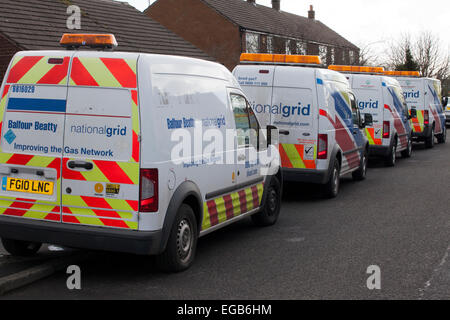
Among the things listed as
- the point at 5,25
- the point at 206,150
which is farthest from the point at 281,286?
the point at 5,25

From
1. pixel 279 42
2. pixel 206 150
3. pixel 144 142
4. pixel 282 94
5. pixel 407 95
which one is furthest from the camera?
pixel 279 42

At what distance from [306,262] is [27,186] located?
2952 millimetres

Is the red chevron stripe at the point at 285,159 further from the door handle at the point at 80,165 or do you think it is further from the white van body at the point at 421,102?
the white van body at the point at 421,102

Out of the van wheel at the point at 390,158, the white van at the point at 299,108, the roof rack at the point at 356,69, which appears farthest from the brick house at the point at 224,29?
the white van at the point at 299,108

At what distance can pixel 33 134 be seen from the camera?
241 inches

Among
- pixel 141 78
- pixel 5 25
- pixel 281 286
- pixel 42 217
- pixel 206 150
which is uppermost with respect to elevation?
pixel 5 25

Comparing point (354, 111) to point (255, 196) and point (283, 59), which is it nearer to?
point (283, 59)

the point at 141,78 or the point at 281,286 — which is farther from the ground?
the point at 141,78

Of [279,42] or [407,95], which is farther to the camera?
[279,42]

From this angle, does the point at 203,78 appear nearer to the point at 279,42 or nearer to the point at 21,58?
the point at 21,58

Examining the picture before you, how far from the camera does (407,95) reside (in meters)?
22.5

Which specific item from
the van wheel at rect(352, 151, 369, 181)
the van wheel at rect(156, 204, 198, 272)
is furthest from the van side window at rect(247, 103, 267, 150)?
the van wheel at rect(352, 151, 369, 181)

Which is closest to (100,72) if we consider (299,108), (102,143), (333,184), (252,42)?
(102,143)

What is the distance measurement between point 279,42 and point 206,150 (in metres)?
30.9
